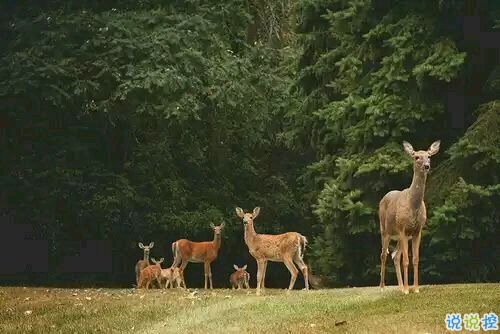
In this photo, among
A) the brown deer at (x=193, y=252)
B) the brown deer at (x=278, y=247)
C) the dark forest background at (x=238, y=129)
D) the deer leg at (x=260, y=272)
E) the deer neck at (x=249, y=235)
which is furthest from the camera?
the brown deer at (x=193, y=252)

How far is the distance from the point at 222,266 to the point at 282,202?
107 inches

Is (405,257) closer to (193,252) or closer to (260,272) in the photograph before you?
(260,272)

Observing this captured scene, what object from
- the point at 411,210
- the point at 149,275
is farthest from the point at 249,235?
the point at 149,275

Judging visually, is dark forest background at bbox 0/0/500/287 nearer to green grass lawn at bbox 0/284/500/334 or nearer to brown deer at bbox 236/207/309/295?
brown deer at bbox 236/207/309/295

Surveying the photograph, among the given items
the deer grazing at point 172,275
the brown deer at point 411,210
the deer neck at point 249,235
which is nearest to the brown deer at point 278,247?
the deer neck at point 249,235

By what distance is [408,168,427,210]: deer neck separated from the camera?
624 inches

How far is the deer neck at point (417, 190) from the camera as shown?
624 inches

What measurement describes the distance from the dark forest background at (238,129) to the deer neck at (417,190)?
19.4 ft

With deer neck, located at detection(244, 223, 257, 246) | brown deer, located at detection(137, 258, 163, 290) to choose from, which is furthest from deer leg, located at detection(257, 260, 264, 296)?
brown deer, located at detection(137, 258, 163, 290)

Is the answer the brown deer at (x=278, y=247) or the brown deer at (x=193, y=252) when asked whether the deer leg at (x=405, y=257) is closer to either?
the brown deer at (x=278, y=247)

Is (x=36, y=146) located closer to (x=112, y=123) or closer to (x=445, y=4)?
(x=112, y=123)

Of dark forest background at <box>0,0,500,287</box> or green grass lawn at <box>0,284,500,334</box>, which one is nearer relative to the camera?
green grass lawn at <box>0,284,500,334</box>

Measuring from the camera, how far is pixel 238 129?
32031 mm

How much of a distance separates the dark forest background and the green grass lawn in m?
5.91
